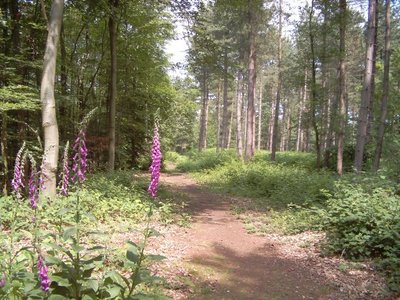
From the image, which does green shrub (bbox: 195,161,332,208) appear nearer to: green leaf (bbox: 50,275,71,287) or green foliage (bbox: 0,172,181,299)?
green foliage (bbox: 0,172,181,299)

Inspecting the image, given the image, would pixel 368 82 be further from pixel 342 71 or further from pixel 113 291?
pixel 113 291

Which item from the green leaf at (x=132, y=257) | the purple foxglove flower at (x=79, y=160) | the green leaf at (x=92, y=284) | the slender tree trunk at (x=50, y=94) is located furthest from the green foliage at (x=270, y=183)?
the purple foxglove flower at (x=79, y=160)

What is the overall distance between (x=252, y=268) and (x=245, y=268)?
135mm

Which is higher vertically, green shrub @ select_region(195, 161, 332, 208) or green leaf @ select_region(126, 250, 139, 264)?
green leaf @ select_region(126, 250, 139, 264)

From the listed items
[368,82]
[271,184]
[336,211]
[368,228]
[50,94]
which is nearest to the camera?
[368,228]

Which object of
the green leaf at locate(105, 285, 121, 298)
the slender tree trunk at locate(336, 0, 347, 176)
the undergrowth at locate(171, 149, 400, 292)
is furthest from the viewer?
the slender tree trunk at locate(336, 0, 347, 176)

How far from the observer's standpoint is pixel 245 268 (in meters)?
6.24

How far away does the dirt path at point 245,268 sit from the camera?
5.21 meters

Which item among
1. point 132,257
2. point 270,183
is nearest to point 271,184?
point 270,183

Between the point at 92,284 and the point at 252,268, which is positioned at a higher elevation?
the point at 92,284

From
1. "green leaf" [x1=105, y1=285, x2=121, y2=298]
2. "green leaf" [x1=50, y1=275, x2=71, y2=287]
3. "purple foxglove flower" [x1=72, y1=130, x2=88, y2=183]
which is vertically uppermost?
"purple foxglove flower" [x1=72, y1=130, x2=88, y2=183]

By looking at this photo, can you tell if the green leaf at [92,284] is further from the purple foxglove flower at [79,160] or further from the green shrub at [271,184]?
the green shrub at [271,184]

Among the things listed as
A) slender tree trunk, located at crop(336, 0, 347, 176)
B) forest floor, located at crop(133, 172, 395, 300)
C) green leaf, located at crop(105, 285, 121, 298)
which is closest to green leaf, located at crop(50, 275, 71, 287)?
green leaf, located at crop(105, 285, 121, 298)

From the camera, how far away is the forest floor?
17.1 ft
